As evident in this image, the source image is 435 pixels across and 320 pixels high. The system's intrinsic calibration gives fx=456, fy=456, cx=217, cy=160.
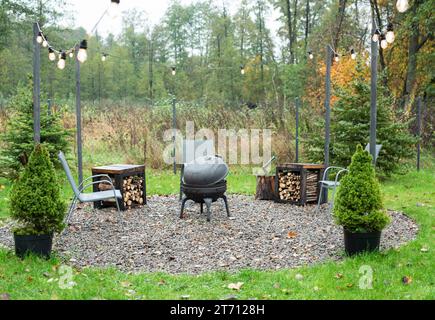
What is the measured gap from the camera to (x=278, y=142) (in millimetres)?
10328

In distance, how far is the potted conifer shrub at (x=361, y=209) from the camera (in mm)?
4129

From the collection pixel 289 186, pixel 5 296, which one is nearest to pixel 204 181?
pixel 289 186

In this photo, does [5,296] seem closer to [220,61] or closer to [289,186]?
[289,186]

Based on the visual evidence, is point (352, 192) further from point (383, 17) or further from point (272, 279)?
point (383, 17)

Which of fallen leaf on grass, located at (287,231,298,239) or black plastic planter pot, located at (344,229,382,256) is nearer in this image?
black plastic planter pot, located at (344,229,382,256)

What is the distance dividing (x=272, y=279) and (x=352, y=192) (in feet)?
3.83

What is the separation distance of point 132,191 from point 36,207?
8.67ft

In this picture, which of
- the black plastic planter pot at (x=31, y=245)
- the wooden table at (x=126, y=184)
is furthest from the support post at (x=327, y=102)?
the black plastic planter pot at (x=31, y=245)

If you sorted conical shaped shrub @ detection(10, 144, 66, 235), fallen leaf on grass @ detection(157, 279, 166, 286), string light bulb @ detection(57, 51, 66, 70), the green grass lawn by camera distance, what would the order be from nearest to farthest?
the green grass lawn
fallen leaf on grass @ detection(157, 279, 166, 286)
conical shaped shrub @ detection(10, 144, 66, 235)
string light bulb @ detection(57, 51, 66, 70)

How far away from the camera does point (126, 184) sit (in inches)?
257

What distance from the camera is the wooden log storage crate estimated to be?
6.84 m

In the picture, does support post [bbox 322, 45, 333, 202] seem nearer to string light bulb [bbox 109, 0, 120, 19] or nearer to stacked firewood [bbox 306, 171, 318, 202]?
stacked firewood [bbox 306, 171, 318, 202]

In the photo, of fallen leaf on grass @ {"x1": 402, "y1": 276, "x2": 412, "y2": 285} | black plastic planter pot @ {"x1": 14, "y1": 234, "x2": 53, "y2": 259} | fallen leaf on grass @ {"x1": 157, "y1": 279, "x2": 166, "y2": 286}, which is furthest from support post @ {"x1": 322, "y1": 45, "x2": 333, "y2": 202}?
black plastic planter pot @ {"x1": 14, "y1": 234, "x2": 53, "y2": 259}

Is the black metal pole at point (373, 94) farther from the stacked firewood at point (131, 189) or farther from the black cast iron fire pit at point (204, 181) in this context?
the stacked firewood at point (131, 189)
